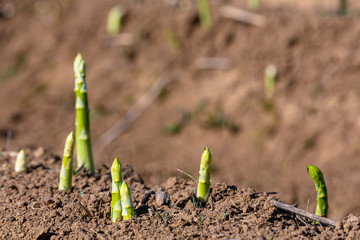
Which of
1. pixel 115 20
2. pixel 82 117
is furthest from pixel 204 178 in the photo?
pixel 115 20

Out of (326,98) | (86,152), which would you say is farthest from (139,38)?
(86,152)

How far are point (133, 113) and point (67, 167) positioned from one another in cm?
390

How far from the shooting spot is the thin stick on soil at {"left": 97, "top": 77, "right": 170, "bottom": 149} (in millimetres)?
6078

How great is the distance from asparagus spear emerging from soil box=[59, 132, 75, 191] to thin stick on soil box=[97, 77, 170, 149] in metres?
3.45

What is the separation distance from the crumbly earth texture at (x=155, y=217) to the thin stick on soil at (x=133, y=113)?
3.49m

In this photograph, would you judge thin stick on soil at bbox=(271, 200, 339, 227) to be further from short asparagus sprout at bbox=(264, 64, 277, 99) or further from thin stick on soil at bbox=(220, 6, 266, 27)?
thin stick on soil at bbox=(220, 6, 266, 27)

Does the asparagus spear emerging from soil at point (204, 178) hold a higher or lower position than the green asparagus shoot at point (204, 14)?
lower

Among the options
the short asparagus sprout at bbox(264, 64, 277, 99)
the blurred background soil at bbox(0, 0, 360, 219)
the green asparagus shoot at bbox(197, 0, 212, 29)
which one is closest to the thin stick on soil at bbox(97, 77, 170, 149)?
the blurred background soil at bbox(0, 0, 360, 219)

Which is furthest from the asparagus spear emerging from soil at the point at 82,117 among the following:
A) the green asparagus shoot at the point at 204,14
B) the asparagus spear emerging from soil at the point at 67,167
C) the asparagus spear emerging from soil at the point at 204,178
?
the green asparagus shoot at the point at 204,14

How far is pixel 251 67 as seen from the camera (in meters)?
6.16

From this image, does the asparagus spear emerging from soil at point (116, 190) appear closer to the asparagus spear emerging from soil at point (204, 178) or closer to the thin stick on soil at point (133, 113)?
the asparagus spear emerging from soil at point (204, 178)

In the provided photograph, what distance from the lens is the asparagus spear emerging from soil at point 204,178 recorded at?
2260mm

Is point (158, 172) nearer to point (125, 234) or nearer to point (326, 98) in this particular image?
point (326, 98)

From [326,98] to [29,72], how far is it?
431 centimetres
